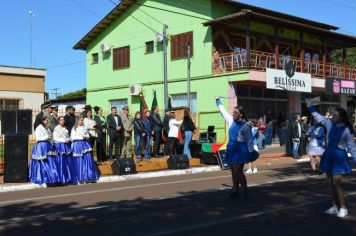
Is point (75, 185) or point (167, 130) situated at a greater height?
point (167, 130)

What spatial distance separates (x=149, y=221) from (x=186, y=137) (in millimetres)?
11131

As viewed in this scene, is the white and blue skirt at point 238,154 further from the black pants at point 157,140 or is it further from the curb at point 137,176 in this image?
the black pants at point 157,140

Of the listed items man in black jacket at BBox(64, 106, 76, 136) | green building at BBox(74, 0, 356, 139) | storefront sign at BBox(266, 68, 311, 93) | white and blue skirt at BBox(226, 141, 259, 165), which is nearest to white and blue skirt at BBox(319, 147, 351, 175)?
white and blue skirt at BBox(226, 141, 259, 165)

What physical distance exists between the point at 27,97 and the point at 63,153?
20547 millimetres

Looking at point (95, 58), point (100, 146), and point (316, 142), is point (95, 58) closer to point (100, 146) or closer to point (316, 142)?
point (100, 146)

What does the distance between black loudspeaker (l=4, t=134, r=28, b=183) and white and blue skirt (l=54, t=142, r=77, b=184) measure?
98 cm

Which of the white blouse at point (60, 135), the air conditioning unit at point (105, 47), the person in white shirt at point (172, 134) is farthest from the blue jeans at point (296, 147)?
the air conditioning unit at point (105, 47)

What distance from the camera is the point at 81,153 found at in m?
14.5

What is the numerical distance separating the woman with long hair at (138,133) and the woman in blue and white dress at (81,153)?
430 centimetres

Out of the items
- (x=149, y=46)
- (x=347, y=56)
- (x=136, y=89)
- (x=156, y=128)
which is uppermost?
(x=347, y=56)

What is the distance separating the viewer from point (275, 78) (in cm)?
2841

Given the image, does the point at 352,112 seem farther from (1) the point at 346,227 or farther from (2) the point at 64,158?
(1) the point at 346,227

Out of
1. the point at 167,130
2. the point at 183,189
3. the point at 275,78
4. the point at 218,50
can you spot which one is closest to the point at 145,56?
the point at 218,50

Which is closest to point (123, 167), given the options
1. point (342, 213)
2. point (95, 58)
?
point (342, 213)
